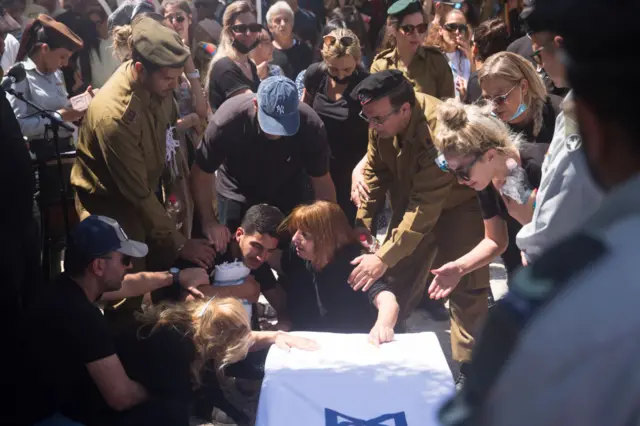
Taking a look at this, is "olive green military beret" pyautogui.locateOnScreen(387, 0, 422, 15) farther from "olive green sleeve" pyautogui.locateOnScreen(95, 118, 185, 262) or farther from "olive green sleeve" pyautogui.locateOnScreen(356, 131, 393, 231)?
"olive green sleeve" pyautogui.locateOnScreen(95, 118, 185, 262)

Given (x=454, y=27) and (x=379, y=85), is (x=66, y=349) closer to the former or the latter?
(x=379, y=85)

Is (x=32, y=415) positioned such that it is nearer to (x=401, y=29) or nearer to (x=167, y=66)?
(x=167, y=66)

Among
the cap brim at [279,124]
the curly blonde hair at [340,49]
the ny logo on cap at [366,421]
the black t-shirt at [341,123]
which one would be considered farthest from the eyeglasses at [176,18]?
the ny logo on cap at [366,421]

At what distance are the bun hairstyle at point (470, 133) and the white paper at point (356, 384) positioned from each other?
75cm

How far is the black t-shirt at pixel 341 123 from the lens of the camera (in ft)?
15.6

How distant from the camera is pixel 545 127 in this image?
3.29 m

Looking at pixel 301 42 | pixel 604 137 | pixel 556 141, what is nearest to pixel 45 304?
pixel 556 141

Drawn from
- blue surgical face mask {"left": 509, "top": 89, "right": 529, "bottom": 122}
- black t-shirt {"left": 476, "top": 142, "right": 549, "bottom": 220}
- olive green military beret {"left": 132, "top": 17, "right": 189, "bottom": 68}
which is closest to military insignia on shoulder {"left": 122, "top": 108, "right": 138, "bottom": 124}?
olive green military beret {"left": 132, "top": 17, "right": 189, "bottom": 68}

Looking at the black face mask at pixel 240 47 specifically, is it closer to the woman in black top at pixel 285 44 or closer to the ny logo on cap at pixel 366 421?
the woman in black top at pixel 285 44

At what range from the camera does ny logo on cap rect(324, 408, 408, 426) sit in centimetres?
255

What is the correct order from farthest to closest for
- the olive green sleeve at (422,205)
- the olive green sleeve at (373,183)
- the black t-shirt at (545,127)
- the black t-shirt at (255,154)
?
the olive green sleeve at (373,183)
the black t-shirt at (255,154)
the olive green sleeve at (422,205)
the black t-shirt at (545,127)

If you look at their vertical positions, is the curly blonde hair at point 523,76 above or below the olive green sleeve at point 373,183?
above

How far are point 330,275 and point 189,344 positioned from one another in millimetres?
699

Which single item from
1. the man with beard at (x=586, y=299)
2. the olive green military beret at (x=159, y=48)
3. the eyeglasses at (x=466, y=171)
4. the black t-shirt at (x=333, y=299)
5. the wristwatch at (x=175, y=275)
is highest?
the man with beard at (x=586, y=299)
